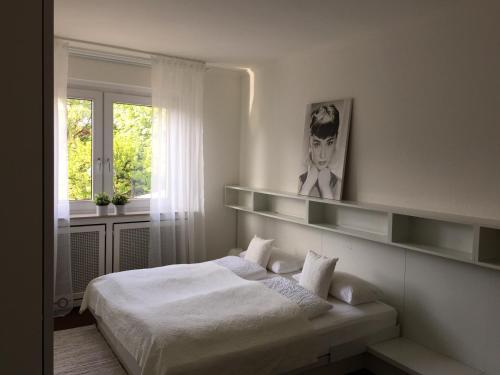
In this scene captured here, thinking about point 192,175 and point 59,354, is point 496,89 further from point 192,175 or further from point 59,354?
point 59,354

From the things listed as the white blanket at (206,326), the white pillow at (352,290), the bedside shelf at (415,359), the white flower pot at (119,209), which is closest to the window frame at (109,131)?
the white flower pot at (119,209)

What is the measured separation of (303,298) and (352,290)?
0.40m

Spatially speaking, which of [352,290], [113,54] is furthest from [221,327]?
[113,54]

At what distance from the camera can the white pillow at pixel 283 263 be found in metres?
3.59

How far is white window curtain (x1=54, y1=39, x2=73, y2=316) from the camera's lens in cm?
365

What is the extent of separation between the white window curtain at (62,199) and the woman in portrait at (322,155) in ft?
7.45

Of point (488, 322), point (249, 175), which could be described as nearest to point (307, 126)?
point (249, 175)

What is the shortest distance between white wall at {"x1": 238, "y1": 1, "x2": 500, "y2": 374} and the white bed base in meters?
0.20

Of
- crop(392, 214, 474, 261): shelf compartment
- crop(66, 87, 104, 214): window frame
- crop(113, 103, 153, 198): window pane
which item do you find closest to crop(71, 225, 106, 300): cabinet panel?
crop(66, 87, 104, 214): window frame

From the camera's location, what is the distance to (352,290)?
2.88 meters

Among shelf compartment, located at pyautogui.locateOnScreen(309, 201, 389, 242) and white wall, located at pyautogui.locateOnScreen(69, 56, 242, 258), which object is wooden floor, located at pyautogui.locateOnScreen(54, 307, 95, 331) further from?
shelf compartment, located at pyautogui.locateOnScreen(309, 201, 389, 242)

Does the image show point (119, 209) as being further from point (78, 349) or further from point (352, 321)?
point (352, 321)

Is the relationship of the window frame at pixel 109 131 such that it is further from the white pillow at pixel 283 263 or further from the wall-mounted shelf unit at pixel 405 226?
the white pillow at pixel 283 263

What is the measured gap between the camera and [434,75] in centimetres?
271
